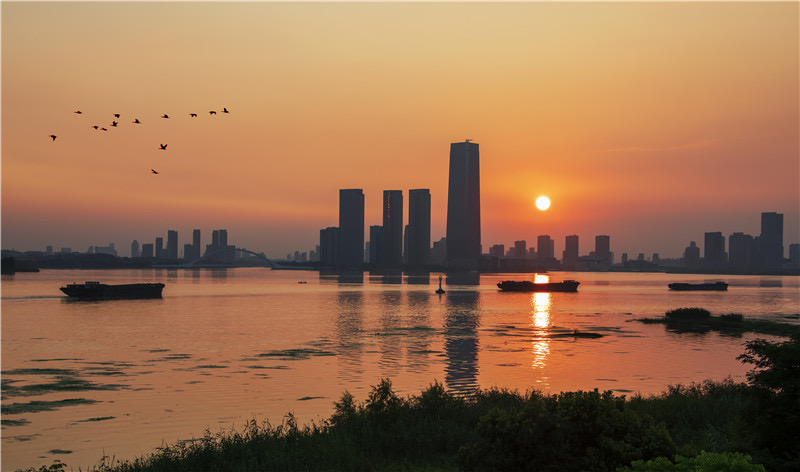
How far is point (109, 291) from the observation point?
16925 cm

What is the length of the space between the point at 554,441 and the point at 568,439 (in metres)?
0.36

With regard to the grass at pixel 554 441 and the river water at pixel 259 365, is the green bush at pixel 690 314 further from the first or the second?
the grass at pixel 554 441

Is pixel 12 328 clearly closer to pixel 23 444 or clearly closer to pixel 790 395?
pixel 23 444

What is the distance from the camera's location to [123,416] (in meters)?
37.3

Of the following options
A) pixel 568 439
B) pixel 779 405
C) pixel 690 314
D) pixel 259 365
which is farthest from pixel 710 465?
pixel 690 314

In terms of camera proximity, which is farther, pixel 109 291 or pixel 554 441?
pixel 109 291

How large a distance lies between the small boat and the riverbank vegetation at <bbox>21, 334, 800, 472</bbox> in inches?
5964

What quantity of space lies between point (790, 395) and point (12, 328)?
98.3 metres

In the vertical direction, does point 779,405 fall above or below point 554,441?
above

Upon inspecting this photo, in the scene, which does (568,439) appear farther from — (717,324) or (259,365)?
(717,324)

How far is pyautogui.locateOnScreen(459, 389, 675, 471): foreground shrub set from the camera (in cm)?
1611

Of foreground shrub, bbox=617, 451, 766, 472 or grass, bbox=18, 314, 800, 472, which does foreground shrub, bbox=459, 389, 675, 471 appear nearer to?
grass, bbox=18, 314, 800, 472

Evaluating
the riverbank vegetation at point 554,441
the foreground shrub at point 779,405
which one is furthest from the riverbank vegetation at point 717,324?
the foreground shrub at point 779,405

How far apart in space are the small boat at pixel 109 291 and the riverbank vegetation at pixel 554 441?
497ft
